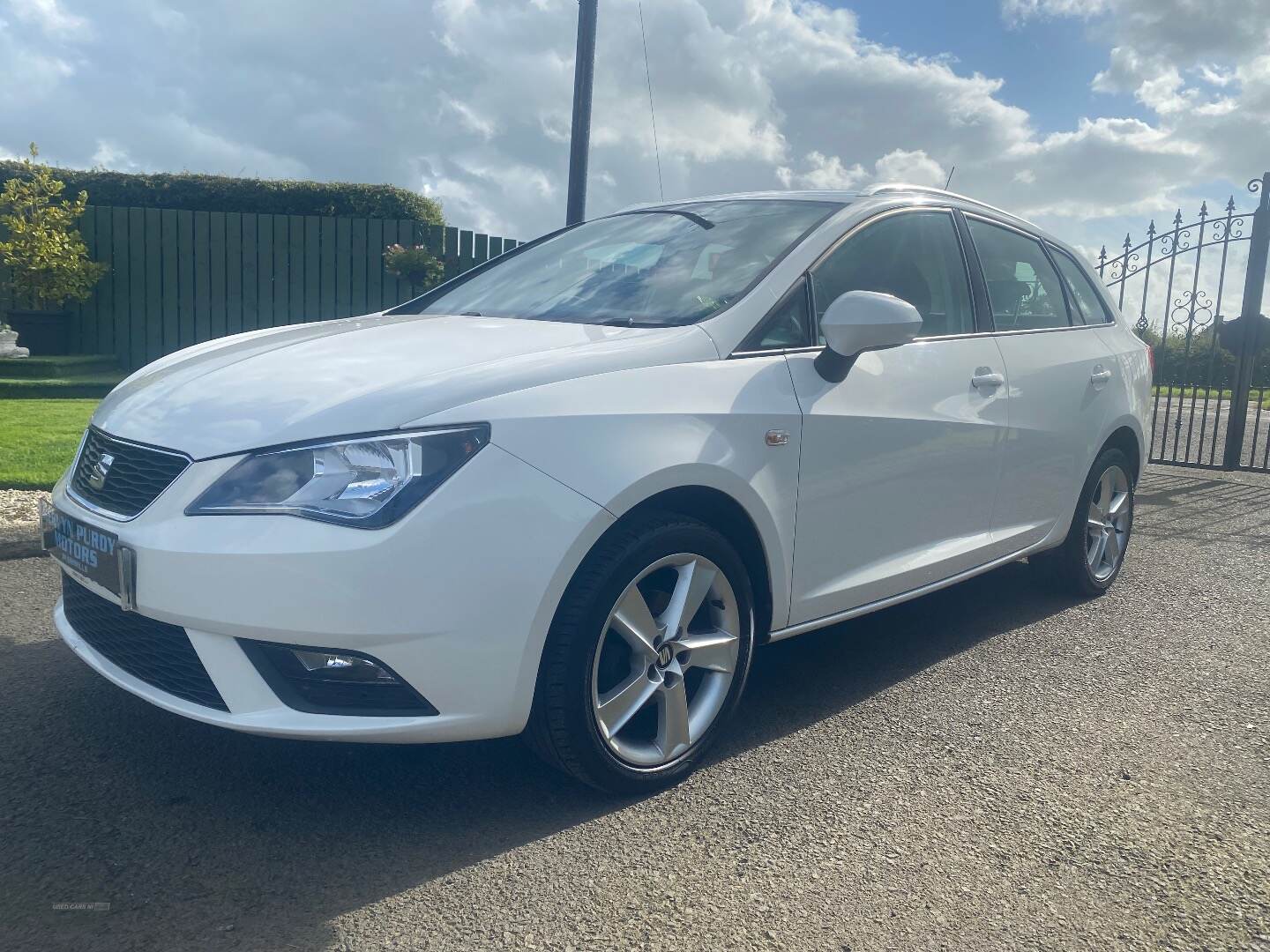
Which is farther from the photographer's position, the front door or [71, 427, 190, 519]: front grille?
the front door

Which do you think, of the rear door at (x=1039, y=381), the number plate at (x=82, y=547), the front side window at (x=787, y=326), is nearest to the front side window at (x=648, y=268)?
the front side window at (x=787, y=326)

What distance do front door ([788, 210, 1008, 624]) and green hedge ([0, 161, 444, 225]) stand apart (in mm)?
11387

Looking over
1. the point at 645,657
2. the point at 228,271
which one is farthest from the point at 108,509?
the point at 228,271

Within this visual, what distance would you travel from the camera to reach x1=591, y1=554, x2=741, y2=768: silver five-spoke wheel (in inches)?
110

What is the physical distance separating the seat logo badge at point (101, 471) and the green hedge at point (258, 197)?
1205cm

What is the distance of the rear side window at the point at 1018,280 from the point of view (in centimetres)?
434

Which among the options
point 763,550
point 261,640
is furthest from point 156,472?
point 763,550

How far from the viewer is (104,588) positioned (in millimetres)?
2682

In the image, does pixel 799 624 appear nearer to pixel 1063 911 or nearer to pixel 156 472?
pixel 1063 911

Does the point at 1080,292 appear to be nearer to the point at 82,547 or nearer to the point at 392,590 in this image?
the point at 392,590

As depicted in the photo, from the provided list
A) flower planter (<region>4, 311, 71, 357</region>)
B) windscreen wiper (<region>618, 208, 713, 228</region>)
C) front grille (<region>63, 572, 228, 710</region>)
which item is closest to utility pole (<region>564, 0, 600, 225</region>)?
windscreen wiper (<region>618, 208, 713, 228</region>)

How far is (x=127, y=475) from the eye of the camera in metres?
2.74

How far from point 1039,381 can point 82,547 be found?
3.44m

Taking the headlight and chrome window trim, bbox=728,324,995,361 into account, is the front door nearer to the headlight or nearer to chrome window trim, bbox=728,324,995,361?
chrome window trim, bbox=728,324,995,361
